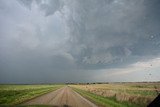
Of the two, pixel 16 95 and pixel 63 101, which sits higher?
pixel 16 95

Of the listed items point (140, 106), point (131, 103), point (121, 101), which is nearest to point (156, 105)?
point (140, 106)

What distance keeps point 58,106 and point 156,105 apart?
21109mm

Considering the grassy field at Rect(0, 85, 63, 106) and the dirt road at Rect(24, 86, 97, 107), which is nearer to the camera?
the dirt road at Rect(24, 86, 97, 107)

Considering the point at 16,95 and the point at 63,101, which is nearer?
the point at 63,101

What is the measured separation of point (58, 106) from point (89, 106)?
4.02 metres

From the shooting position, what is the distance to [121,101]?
30812 mm

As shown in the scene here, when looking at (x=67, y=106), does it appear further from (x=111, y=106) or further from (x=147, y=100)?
(x=147, y=100)

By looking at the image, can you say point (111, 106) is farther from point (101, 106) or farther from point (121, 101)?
point (121, 101)

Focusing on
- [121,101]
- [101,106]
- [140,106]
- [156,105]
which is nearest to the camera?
[156,105]

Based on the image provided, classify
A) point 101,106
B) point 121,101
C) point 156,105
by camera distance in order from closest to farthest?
1. point 156,105
2. point 101,106
3. point 121,101

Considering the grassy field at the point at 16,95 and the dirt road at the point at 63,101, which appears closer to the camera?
the dirt road at the point at 63,101

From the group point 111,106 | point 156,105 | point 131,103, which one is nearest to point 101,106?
point 111,106

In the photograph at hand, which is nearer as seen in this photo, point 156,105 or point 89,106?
point 156,105

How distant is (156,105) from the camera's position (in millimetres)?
6039
